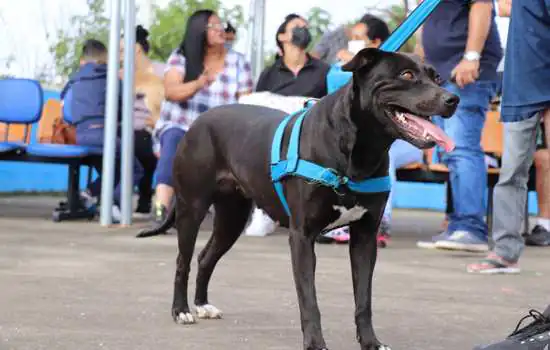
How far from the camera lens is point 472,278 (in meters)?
5.88

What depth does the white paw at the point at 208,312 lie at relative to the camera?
4.28 metres

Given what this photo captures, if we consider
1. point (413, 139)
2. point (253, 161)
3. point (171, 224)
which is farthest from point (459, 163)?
point (413, 139)

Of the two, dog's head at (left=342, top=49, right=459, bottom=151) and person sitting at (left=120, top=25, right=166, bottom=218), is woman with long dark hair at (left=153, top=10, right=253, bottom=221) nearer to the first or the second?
person sitting at (left=120, top=25, right=166, bottom=218)

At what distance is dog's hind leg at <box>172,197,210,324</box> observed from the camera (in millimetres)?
4234

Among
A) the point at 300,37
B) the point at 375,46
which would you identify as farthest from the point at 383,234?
the point at 300,37

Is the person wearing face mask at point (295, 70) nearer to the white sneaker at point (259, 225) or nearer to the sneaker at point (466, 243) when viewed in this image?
the white sneaker at point (259, 225)

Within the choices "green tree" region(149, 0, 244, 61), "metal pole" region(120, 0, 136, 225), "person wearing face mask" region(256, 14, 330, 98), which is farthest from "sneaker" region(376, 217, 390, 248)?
"green tree" region(149, 0, 244, 61)

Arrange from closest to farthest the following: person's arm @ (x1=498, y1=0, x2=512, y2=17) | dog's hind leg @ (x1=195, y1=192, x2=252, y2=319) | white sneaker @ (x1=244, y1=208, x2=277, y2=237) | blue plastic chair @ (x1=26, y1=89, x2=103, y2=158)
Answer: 1. dog's hind leg @ (x1=195, y1=192, x2=252, y2=319)
2. person's arm @ (x1=498, y1=0, x2=512, y2=17)
3. white sneaker @ (x1=244, y1=208, x2=277, y2=237)
4. blue plastic chair @ (x1=26, y1=89, x2=103, y2=158)

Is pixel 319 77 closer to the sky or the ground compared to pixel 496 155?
closer to the sky

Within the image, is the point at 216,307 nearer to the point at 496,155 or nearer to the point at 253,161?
the point at 253,161

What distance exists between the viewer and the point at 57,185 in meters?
18.0

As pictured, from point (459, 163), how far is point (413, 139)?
440 cm

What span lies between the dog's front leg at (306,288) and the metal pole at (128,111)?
5.77m

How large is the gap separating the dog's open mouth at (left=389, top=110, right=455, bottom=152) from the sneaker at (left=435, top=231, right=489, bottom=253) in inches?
174
